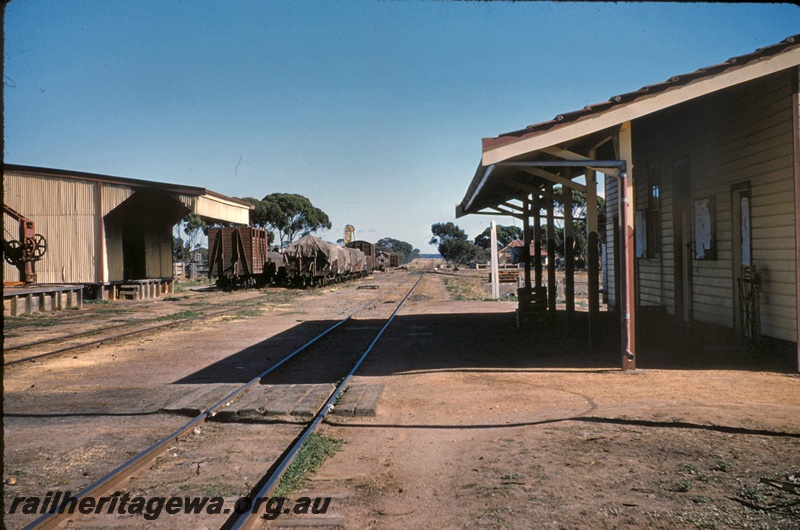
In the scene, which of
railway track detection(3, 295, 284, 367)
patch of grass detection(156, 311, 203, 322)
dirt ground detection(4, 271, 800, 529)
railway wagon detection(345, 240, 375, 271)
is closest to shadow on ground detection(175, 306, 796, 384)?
dirt ground detection(4, 271, 800, 529)

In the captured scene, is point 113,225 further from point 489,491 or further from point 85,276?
point 489,491

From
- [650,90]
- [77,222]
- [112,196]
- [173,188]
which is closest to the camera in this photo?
[650,90]

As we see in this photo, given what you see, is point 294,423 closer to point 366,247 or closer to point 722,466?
point 722,466

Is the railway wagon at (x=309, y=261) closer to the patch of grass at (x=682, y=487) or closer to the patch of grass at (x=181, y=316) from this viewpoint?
the patch of grass at (x=181, y=316)

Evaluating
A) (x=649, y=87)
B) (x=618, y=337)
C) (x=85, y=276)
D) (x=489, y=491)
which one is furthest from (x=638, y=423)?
(x=85, y=276)

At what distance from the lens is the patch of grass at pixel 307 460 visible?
4.11 meters

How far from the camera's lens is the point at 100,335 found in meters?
12.9

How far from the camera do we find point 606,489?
154 inches

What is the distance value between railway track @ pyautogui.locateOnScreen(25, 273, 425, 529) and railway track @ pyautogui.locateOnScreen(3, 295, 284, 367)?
4063mm

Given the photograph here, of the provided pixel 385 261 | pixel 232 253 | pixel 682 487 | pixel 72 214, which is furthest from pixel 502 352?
pixel 385 261

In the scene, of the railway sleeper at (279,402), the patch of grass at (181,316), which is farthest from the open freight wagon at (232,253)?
the railway sleeper at (279,402)

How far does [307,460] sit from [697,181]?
912cm

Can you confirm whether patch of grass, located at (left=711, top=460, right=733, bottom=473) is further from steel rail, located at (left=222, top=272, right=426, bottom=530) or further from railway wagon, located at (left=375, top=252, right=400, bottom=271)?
railway wagon, located at (left=375, top=252, right=400, bottom=271)

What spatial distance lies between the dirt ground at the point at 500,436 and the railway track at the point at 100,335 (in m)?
0.69
